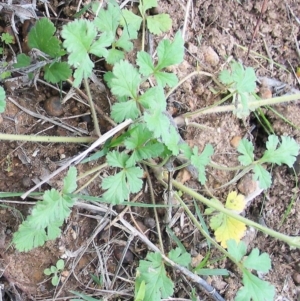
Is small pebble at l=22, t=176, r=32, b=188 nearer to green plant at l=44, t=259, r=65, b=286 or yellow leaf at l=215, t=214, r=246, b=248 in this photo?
green plant at l=44, t=259, r=65, b=286

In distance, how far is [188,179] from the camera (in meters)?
2.17

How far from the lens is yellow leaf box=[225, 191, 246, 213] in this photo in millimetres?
2213

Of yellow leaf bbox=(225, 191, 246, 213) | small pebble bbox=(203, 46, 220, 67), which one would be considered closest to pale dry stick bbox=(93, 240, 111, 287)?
yellow leaf bbox=(225, 191, 246, 213)

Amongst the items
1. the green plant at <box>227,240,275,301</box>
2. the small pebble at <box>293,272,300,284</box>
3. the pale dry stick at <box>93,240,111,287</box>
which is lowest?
the small pebble at <box>293,272,300,284</box>

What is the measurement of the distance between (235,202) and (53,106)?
943 millimetres

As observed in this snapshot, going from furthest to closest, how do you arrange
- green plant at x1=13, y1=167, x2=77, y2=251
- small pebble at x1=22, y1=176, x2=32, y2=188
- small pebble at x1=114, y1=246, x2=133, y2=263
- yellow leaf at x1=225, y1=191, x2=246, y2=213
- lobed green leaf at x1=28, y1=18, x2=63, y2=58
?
yellow leaf at x1=225, y1=191, x2=246, y2=213
small pebble at x1=114, y1=246, x2=133, y2=263
small pebble at x1=22, y1=176, x2=32, y2=188
lobed green leaf at x1=28, y1=18, x2=63, y2=58
green plant at x1=13, y1=167, x2=77, y2=251

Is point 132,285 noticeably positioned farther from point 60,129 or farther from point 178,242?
point 60,129

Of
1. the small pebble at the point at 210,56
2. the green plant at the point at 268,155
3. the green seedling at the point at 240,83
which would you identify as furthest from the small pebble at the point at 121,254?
the small pebble at the point at 210,56

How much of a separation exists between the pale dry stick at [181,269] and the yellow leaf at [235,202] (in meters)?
0.37

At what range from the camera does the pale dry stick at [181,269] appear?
2.05 m

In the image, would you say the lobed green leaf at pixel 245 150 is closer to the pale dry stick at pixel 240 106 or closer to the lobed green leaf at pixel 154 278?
the pale dry stick at pixel 240 106

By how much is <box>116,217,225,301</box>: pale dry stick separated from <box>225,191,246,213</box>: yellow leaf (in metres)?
0.37

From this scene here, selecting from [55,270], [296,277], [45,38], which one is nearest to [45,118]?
[45,38]

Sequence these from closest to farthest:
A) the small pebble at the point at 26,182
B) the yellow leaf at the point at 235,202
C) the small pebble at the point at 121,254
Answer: the small pebble at the point at 26,182 < the small pebble at the point at 121,254 < the yellow leaf at the point at 235,202
